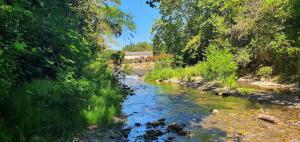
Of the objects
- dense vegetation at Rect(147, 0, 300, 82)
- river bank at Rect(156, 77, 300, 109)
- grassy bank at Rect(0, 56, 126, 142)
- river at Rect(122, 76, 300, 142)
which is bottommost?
river at Rect(122, 76, 300, 142)

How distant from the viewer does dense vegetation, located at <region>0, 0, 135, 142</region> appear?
25.3 feet

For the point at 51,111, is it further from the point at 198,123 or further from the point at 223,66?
the point at 223,66

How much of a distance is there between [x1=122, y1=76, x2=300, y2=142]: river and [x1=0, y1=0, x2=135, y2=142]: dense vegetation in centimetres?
140

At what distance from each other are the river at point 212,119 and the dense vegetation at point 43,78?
140 centimetres

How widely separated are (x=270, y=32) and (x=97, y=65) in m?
12.8

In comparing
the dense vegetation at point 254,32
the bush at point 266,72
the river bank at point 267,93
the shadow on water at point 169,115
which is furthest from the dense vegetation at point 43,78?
the bush at point 266,72

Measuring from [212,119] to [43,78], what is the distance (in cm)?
641

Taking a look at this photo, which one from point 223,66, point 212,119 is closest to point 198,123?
point 212,119

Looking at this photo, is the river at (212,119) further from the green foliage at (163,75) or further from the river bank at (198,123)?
the green foliage at (163,75)

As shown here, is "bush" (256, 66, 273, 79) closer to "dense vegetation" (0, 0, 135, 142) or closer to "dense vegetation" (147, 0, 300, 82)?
"dense vegetation" (147, 0, 300, 82)

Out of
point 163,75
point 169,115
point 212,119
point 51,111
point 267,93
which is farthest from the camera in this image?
point 163,75

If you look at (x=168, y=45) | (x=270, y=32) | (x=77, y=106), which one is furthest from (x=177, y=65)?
(x=77, y=106)

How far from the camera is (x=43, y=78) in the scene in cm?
1169

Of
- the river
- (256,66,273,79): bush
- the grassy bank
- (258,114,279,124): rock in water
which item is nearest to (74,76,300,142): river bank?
the river
